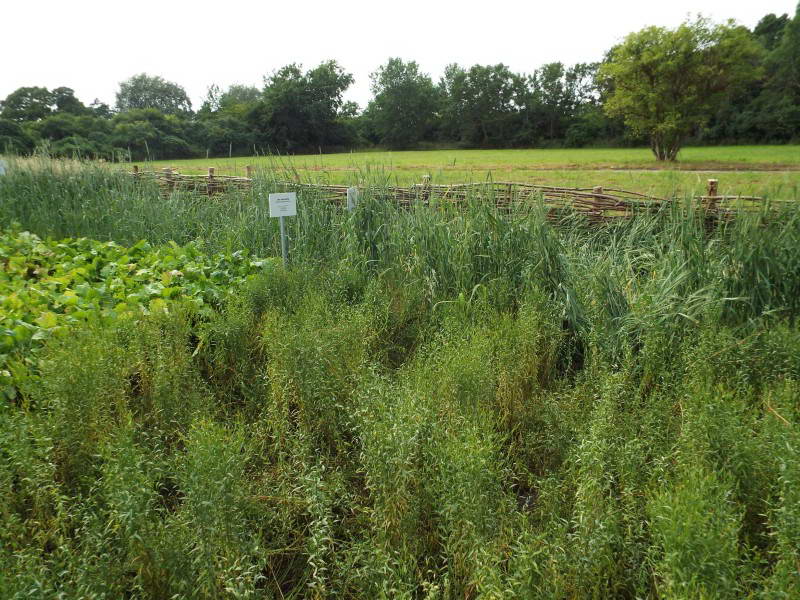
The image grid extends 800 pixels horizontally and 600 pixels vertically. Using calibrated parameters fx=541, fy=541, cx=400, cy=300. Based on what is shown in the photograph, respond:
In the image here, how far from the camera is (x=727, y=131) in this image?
35969 mm

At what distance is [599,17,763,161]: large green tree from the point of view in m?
22.2

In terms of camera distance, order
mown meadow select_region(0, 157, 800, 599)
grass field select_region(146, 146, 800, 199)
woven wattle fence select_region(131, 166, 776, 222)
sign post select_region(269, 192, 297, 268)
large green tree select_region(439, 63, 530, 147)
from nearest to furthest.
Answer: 1. mown meadow select_region(0, 157, 800, 599)
2. sign post select_region(269, 192, 297, 268)
3. woven wattle fence select_region(131, 166, 776, 222)
4. grass field select_region(146, 146, 800, 199)
5. large green tree select_region(439, 63, 530, 147)

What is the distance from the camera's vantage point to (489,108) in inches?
2073

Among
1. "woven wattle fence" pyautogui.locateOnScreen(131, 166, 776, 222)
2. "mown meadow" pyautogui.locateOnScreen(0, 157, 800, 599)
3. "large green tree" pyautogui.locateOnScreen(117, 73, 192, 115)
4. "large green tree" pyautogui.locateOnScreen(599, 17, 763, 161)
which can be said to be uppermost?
"large green tree" pyautogui.locateOnScreen(117, 73, 192, 115)

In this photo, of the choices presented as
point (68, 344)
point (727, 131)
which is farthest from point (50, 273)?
point (727, 131)

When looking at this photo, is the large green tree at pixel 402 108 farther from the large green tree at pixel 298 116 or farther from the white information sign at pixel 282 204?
the white information sign at pixel 282 204

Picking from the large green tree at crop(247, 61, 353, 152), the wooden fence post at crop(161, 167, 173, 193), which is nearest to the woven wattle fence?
the wooden fence post at crop(161, 167, 173, 193)

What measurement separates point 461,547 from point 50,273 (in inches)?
178

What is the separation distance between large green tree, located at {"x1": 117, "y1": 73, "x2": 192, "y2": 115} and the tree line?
16cm

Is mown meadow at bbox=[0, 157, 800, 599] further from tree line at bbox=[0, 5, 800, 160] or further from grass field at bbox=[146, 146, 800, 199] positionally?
tree line at bbox=[0, 5, 800, 160]

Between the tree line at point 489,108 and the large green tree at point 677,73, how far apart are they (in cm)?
5

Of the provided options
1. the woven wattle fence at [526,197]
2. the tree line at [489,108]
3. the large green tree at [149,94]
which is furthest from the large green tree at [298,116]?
the woven wattle fence at [526,197]

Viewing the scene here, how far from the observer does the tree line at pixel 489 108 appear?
22.8 m

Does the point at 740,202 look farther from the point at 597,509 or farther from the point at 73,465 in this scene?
the point at 73,465
